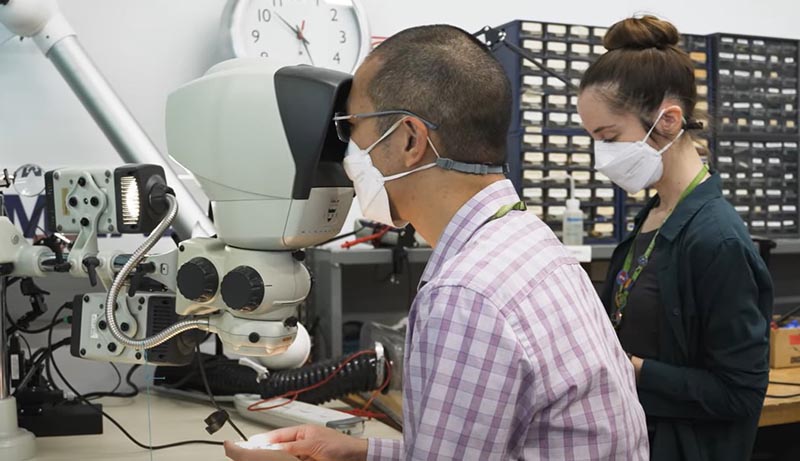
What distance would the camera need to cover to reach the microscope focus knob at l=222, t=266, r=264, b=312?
3.32ft

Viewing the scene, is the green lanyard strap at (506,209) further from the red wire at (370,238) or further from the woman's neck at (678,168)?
the red wire at (370,238)

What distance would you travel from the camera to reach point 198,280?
1.04 m

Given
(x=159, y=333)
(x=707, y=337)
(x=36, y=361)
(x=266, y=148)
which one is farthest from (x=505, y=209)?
(x=36, y=361)

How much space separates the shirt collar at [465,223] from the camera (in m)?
0.90

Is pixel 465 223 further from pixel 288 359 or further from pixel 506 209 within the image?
pixel 288 359

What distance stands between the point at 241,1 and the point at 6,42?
60 centimetres

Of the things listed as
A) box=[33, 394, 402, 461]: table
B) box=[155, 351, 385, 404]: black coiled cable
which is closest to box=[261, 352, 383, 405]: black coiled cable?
box=[155, 351, 385, 404]: black coiled cable

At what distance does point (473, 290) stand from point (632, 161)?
946 mm

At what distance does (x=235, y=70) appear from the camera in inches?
40.4

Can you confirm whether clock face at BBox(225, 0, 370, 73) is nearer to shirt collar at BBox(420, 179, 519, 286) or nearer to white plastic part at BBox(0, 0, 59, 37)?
white plastic part at BBox(0, 0, 59, 37)

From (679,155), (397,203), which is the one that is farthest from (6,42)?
(679,155)

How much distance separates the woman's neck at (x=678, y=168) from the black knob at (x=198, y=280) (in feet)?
3.11

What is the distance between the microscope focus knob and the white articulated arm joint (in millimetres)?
1180

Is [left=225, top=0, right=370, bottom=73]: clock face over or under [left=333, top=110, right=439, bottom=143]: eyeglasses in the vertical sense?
over
